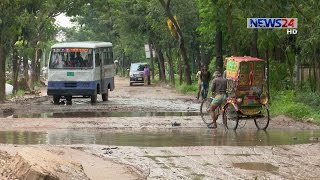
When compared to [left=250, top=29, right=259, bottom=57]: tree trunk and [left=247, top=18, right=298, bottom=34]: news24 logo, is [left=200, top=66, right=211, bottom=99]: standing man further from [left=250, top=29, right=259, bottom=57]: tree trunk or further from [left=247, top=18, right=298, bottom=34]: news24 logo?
[left=247, top=18, right=298, bottom=34]: news24 logo

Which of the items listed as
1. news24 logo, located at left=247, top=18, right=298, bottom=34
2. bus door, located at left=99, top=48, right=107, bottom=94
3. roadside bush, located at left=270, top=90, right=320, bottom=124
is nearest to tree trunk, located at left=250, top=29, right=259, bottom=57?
roadside bush, located at left=270, top=90, right=320, bottom=124

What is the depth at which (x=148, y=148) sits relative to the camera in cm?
1396

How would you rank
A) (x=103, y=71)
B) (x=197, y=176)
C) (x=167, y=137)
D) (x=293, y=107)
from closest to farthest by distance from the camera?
(x=197, y=176), (x=167, y=137), (x=293, y=107), (x=103, y=71)

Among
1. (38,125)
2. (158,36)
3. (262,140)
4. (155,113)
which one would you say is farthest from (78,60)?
(158,36)

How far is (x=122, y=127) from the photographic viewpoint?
62.1 ft

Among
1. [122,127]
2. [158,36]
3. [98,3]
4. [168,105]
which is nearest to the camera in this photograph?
[122,127]

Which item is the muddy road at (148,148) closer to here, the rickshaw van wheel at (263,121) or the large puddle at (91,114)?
the large puddle at (91,114)

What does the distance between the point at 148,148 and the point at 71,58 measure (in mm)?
16370

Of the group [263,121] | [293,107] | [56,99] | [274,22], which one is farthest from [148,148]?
[56,99]

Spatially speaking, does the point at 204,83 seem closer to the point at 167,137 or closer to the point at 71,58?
the point at 71,58

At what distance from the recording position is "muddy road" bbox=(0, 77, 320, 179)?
10453 mm

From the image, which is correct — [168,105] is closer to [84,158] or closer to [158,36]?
[84,158]

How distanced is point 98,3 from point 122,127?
90.4ft

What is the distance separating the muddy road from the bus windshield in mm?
6262
